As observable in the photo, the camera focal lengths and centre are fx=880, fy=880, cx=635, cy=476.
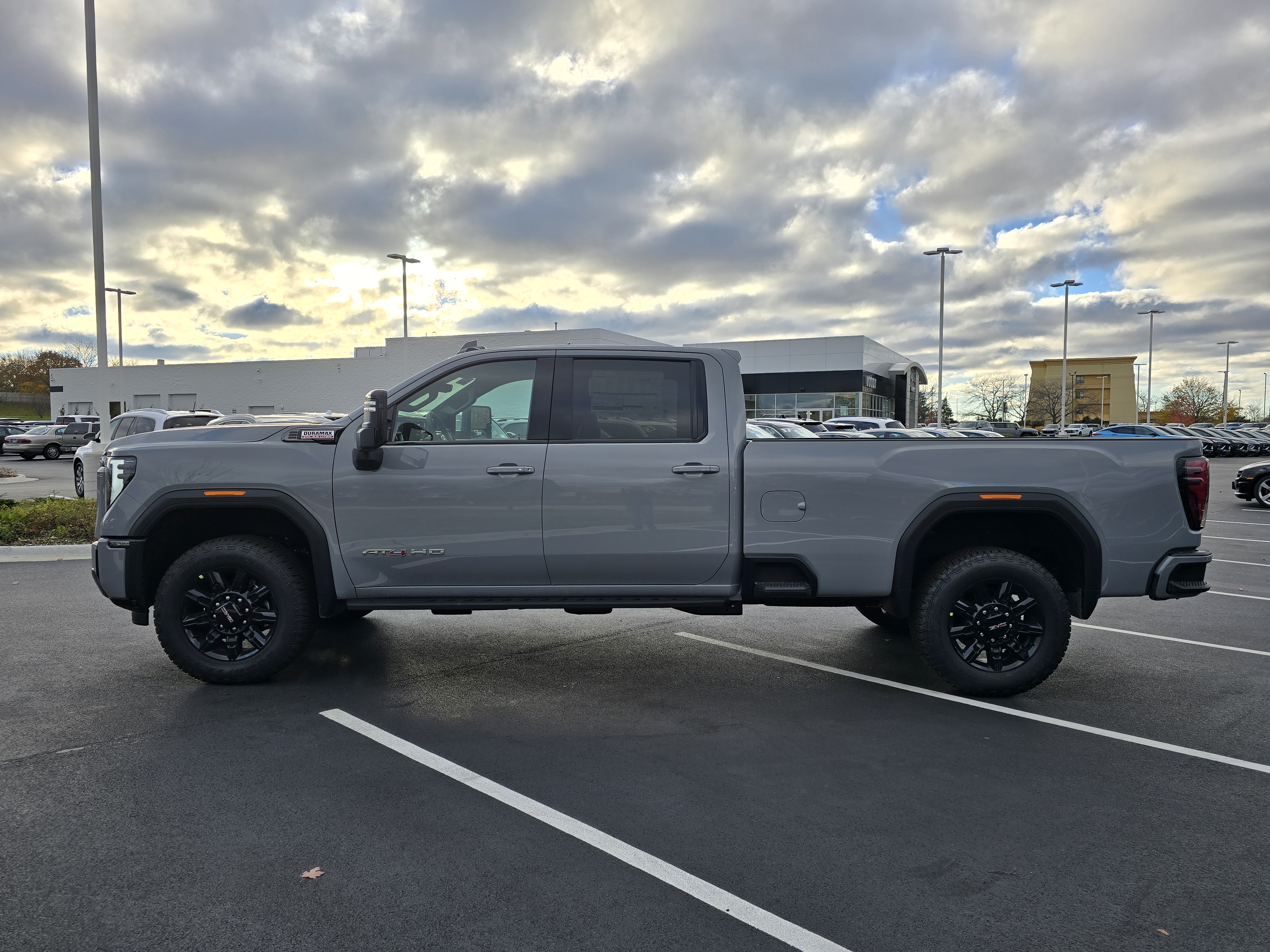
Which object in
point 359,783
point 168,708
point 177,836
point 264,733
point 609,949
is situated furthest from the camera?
point 168,708

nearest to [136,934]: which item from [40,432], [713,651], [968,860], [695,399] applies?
[968,860]

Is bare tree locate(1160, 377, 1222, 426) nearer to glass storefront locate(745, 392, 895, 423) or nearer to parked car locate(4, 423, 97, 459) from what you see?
glass storefront locate(745, 392, 895, 423)

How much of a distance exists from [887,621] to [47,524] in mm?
10965

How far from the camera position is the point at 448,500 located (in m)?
5.14

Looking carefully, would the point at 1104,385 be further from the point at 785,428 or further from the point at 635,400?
the point at 635,400

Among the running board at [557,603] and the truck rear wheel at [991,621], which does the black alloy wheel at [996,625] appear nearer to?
the truck rear wheel at [991,621]

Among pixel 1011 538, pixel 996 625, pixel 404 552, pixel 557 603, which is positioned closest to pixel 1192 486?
pixel 1011 538

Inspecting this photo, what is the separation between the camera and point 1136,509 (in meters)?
5.21

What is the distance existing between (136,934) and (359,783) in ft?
4.11

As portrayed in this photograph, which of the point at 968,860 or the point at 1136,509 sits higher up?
the point at 1136,509

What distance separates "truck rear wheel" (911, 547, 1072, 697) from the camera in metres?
5.19

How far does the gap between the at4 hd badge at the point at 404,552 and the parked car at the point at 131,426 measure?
13.1m

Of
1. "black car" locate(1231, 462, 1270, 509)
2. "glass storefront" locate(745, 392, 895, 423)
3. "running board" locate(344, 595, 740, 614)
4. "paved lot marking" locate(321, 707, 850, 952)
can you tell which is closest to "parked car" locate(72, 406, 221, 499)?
"running board" locate(344, 595, 740, 614)

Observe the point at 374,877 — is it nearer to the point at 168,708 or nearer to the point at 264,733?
the point at 264,733
